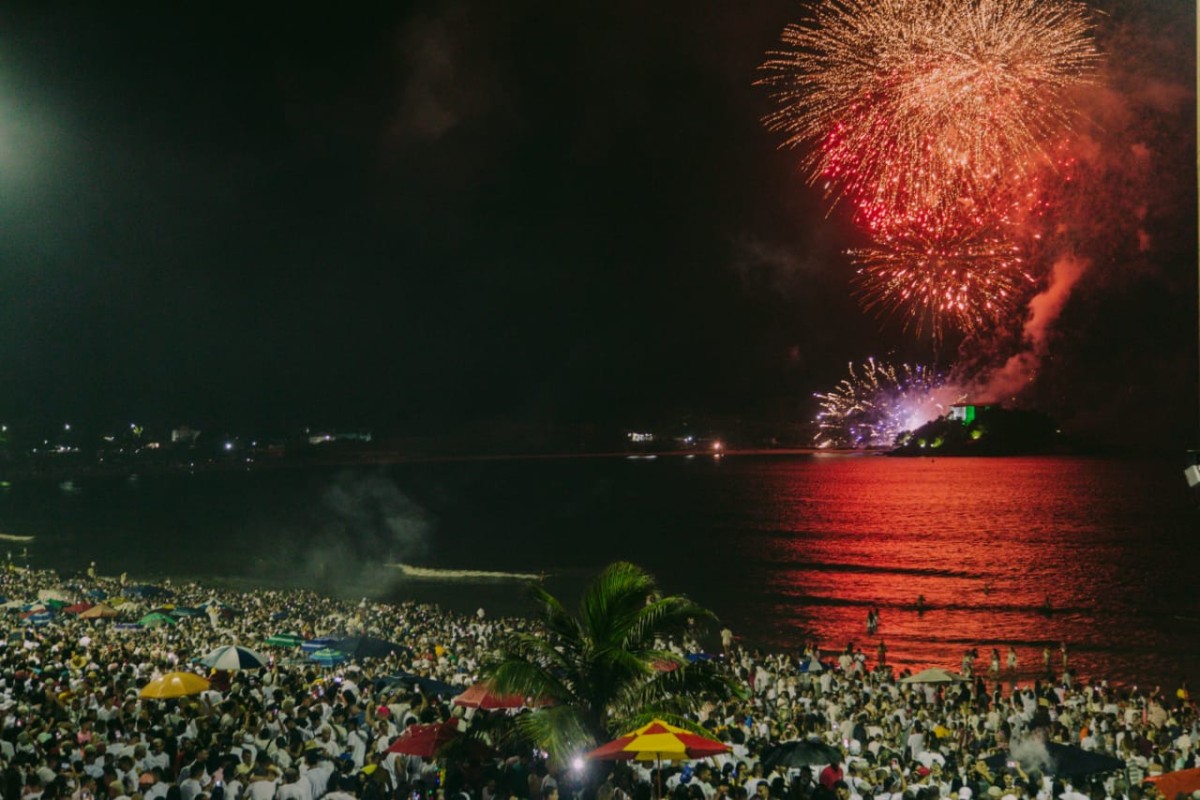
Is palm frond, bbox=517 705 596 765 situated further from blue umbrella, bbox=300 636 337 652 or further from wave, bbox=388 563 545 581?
wave, bbox=388 563 545 581

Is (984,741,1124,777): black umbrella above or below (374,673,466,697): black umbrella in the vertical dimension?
above

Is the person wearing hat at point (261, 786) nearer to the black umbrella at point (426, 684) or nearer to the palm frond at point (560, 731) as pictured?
the palm frond at point (560, 731)

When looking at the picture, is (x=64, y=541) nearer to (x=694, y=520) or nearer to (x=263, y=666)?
(x=694, y=520)

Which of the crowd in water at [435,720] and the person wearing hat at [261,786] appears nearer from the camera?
the person wearing hat at [261,786]

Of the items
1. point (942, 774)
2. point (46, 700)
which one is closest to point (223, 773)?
point (46, 700)

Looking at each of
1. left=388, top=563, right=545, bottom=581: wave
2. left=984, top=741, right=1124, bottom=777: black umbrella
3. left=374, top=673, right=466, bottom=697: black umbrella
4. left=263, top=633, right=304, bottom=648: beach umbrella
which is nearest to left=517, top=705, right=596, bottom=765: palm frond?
left=984, top=741, right=1124, bottom=777: black umbrella

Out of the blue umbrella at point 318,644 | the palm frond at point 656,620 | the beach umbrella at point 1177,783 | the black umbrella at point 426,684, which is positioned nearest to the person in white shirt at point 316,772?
the palm frond at point 656,620
